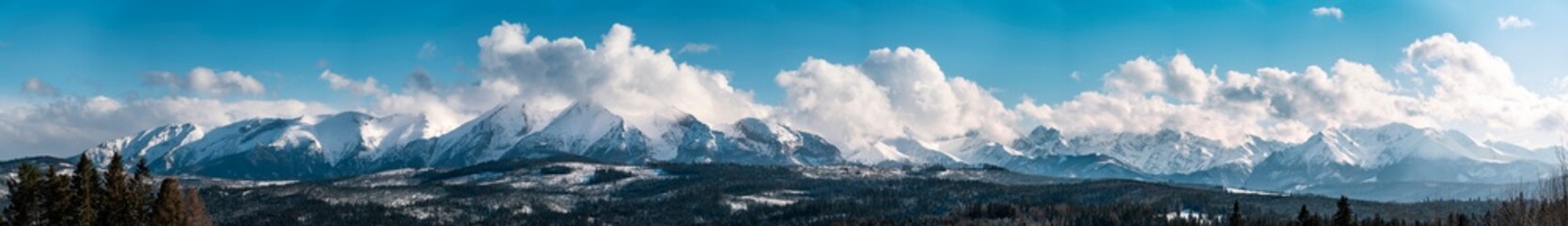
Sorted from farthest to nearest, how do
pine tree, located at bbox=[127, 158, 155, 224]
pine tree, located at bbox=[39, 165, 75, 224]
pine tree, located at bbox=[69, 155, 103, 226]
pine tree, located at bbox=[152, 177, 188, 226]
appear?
pine tree, located at bbox=[127, 158, 155, 224]
pine tree, located at bbox=[152, 177, 188, 226]
pine tree, located at bbox=[69, 155, 103, 226]
pine tree, located at bbox=[39, 165, 75, 224]

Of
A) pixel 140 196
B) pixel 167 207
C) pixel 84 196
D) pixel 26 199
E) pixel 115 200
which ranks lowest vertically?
pixel 167 207

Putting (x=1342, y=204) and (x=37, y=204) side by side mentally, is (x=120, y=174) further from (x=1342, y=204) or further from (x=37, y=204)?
(x=1342, y=204)

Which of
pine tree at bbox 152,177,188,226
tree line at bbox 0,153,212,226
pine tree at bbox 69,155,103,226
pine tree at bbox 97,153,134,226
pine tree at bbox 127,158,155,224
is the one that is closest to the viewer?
tree line at bbox 0,153,212,226

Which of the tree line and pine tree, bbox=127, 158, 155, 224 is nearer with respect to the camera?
the tree line

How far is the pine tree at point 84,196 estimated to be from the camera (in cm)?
10050

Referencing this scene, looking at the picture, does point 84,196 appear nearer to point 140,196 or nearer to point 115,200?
point 115,200

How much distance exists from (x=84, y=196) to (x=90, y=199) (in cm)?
170

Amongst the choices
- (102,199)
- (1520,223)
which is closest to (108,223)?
(102,199)

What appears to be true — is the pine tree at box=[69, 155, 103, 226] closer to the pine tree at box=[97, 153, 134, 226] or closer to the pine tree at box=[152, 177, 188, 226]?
the pine tree at box=[97, 153, 134, 226]

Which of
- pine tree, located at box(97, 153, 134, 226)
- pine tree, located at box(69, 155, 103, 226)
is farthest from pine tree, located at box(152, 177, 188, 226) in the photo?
pine tree, located at box(69, 155, 103, 226)

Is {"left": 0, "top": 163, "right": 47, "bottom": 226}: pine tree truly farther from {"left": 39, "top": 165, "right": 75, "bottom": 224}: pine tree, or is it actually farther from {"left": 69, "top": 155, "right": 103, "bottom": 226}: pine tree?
{"left": 69, "top": 155, "right": 103, "bottom": 226}: pine tree

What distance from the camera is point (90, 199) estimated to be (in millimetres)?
103125

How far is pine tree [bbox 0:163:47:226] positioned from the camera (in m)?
99.5

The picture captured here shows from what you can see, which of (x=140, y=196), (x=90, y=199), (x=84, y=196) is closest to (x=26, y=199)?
(x=84, y=196)
